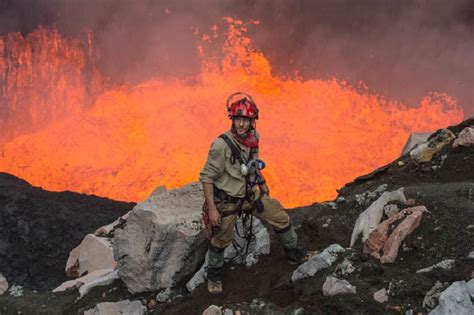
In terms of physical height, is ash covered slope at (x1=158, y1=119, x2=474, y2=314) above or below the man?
below

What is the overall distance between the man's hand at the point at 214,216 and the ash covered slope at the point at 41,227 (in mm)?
10404

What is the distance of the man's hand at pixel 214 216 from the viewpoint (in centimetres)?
487

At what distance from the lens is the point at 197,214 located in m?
7.19

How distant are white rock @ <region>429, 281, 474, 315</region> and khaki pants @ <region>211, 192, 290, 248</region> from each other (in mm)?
2112

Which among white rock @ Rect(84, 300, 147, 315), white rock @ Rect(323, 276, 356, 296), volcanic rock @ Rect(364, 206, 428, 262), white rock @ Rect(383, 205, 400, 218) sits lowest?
white rock @ Rect(84, 300, 147, 315)

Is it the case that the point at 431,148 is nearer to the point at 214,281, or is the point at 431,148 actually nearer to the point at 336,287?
the point at 336,287

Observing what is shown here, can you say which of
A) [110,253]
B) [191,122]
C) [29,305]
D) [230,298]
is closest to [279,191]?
[191,122]

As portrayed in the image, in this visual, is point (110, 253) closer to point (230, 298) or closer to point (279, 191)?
point (230, 298)

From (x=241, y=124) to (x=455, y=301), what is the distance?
2.76m

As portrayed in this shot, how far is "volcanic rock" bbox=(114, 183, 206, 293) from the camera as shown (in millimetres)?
6527

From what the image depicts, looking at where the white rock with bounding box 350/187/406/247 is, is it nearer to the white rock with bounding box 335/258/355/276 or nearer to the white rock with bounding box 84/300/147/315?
the white rock with bounding box 335/258/355/276

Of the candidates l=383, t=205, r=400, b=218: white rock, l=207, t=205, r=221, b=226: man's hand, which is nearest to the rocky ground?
l=383, t=205, r=400, b=218: white rock

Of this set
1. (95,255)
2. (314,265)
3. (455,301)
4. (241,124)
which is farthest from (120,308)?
(95,255)

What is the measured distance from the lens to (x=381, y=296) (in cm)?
394
